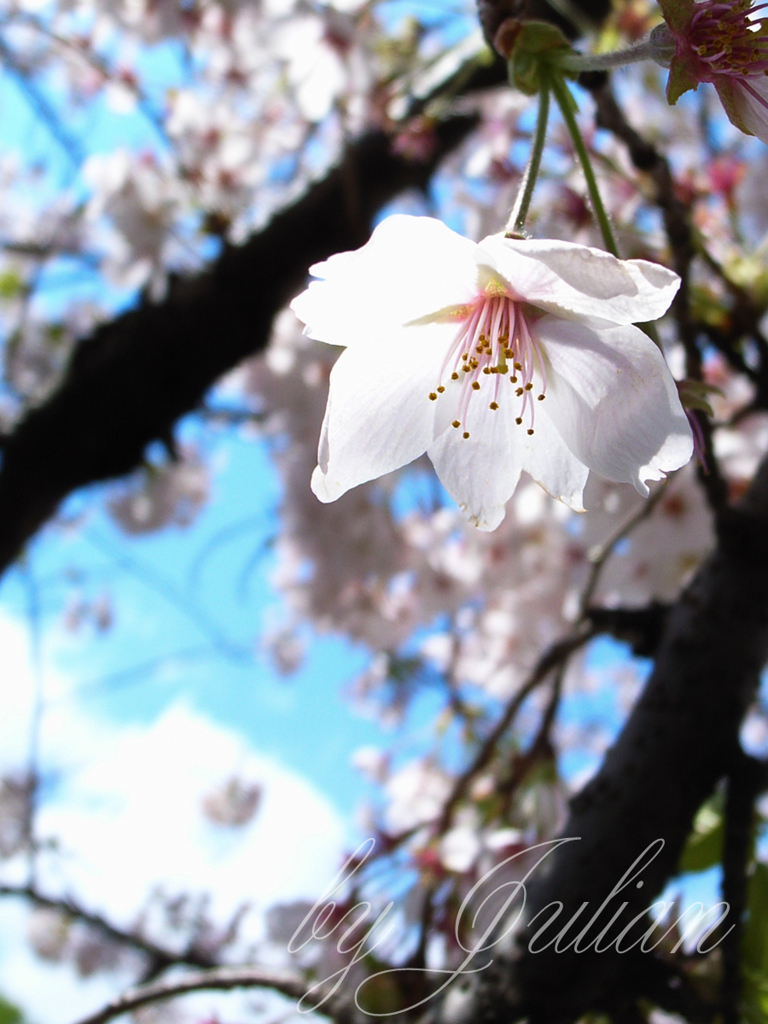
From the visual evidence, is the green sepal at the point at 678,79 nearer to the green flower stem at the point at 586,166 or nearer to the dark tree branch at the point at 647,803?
the green flower stem at the point at 586,166

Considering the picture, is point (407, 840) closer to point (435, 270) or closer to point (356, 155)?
point (435, 270)

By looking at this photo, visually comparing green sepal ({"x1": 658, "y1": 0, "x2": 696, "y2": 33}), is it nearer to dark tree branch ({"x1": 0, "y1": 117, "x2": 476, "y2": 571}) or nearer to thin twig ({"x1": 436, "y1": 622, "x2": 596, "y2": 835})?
thin twig ({"x1": 436, "y1": 622, "x2": 596, "y2": 835})

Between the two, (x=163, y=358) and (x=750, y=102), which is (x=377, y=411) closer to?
(x=750, y=102)

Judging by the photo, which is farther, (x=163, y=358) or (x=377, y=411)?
(x=163, y=358)

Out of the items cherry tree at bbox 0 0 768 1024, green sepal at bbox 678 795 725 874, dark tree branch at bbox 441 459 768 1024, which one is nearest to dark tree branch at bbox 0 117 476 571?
cherry tree at bbox 0 0 768 1024

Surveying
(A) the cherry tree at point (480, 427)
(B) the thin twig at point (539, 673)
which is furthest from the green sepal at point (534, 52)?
(B) the thin twig at point (539, 673)

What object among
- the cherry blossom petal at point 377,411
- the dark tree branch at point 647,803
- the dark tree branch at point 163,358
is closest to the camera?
the cherry blossom petal at point 377,411

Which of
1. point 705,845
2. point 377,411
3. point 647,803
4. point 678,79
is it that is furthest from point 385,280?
point 705,845
